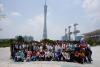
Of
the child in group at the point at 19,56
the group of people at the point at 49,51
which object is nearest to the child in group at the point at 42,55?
the group of people at the point at 49,51

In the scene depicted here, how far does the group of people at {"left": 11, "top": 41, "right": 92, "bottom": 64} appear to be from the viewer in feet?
62.7

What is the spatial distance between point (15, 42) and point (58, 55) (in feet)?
10.2

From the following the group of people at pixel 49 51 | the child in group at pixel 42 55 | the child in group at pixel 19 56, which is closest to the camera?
the group of people at pixel 49 51

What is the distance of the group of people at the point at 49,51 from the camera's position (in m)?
19.1

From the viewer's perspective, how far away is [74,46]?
19516 millimetres

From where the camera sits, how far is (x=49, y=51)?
19.7 meters

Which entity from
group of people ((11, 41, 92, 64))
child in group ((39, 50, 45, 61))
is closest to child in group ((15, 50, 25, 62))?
group of people ((11, 41, 92, 64))

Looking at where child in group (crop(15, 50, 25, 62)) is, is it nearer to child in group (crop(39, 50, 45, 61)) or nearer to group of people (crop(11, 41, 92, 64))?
group of people (crop(11, 41, 92, 64))

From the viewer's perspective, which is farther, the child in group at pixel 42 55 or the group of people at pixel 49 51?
the child in group at pixel 42 55

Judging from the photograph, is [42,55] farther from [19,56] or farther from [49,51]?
[19,56]

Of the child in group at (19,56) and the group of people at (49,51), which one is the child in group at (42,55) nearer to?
the group of people at (49,51)

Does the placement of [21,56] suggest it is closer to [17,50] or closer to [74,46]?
[17,50]

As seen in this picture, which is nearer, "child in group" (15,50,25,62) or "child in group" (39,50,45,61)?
"child in group" (15,50,25,62)

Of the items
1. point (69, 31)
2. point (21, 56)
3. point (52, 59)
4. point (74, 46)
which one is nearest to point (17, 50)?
point (21, 56)
